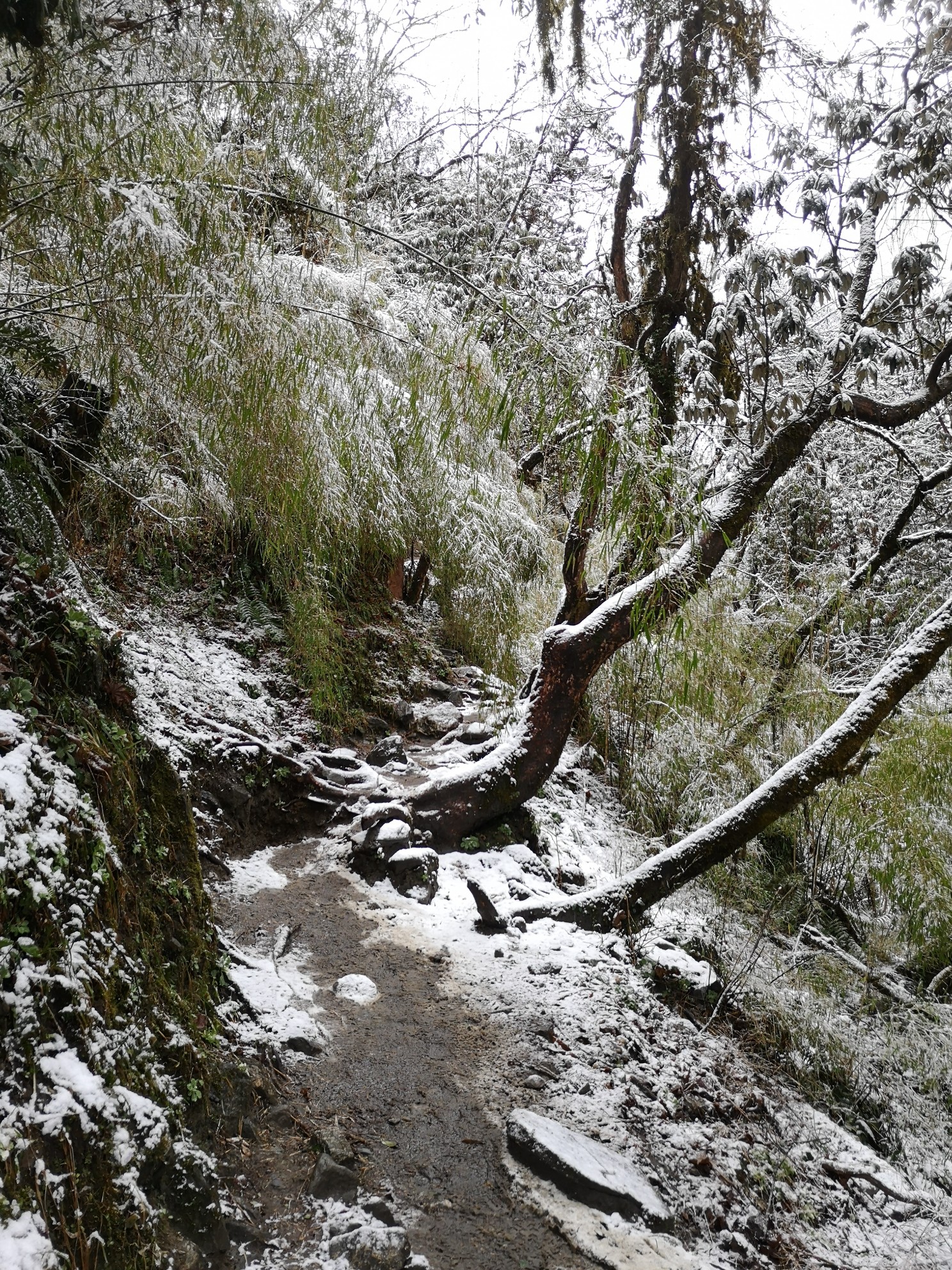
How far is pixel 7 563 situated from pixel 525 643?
6.15 metres

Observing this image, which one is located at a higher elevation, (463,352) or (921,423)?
(921,423)

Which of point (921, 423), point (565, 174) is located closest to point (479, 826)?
point (921, 423)

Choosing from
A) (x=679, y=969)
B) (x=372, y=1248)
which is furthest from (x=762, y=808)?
(x=372, y=1248)

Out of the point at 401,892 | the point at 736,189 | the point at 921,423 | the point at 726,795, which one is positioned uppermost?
the point at 736,189

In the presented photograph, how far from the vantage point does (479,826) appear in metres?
4.88

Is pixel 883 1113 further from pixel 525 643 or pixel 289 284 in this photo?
pixel 525 643

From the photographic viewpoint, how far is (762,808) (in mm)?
4230

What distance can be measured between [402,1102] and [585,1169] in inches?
25.4

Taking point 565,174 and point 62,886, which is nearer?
point 62,886

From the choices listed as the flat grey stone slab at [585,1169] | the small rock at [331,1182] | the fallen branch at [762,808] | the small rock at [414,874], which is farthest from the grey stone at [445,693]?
the small rock at [331,1182]

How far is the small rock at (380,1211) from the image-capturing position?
2.05 meters

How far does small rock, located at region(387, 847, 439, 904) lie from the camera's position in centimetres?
414

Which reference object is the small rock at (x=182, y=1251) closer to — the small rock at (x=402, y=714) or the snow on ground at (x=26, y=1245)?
the snow on ground at (x=26, y=1245)

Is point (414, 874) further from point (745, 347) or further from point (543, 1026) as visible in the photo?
point (745, 347)
